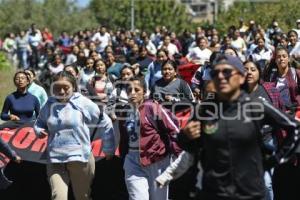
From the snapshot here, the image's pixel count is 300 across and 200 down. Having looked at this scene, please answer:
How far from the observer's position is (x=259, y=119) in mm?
5504

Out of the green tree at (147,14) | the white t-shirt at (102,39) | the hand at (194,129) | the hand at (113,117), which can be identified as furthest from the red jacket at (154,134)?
the green tree at (147,14)

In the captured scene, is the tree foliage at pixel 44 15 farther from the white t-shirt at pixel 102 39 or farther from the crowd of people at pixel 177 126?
the crowd of people at pixel 177 126

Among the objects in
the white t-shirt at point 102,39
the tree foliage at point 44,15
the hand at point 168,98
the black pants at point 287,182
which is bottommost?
the black pants at point 287,182

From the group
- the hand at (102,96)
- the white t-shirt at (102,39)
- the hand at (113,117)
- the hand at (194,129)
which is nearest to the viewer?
the hand at (194,129)

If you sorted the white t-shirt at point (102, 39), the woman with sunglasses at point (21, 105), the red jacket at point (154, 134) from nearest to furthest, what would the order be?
the red jacket at point (154, 134) < the woman with sunglasses at point (21, 105) < the white t-shirt at point (102, 39)

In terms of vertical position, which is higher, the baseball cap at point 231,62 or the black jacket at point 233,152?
the baseball cap at point 231,62

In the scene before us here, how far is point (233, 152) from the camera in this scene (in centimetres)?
534

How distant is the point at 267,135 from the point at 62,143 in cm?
219

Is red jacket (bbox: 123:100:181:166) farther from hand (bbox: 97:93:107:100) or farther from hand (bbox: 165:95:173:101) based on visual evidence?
hand (bbox: 97:93:107:100)

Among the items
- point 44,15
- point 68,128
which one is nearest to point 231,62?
→ point 68,128

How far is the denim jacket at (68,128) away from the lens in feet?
26.7

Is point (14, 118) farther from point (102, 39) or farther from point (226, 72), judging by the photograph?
point (102, 39)

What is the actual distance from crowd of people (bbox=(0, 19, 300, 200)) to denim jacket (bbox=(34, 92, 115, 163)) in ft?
0.03

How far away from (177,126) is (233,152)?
271 cm
